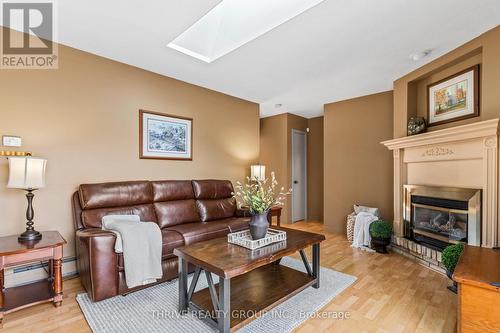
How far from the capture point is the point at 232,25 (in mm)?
2559

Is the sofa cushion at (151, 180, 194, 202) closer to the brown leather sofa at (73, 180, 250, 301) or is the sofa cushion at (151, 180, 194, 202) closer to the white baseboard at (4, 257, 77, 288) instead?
the brown leather sofa at (73, 180, 250, 301)

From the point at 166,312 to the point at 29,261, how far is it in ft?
3.78

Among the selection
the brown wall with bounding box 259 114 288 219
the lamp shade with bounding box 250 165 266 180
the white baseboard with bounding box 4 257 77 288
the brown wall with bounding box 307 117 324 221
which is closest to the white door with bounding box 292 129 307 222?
the brown wall with bounding box 307 117 324 221

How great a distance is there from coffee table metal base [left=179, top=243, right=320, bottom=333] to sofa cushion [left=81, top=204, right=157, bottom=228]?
1138mm

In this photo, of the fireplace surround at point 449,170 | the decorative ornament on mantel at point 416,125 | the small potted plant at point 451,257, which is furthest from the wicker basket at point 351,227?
the small potted plant at point 451,257

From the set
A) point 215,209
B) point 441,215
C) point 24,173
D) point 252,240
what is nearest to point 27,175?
point 24,173

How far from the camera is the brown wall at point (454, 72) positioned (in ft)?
7.72

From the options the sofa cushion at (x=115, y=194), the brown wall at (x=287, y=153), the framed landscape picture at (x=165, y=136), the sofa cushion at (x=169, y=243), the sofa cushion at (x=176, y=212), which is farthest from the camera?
the brown wall at (x=287, y=153)

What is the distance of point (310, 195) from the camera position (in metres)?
6.06

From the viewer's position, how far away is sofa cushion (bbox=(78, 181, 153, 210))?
2602 millimetres

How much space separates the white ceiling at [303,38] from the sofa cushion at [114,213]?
178 centimetres

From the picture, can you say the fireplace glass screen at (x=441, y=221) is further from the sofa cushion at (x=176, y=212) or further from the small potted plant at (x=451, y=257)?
the sofa cushion at (x=176, y=212)

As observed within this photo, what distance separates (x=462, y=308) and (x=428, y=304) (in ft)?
2.62

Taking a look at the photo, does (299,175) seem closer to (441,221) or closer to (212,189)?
(212,189)
